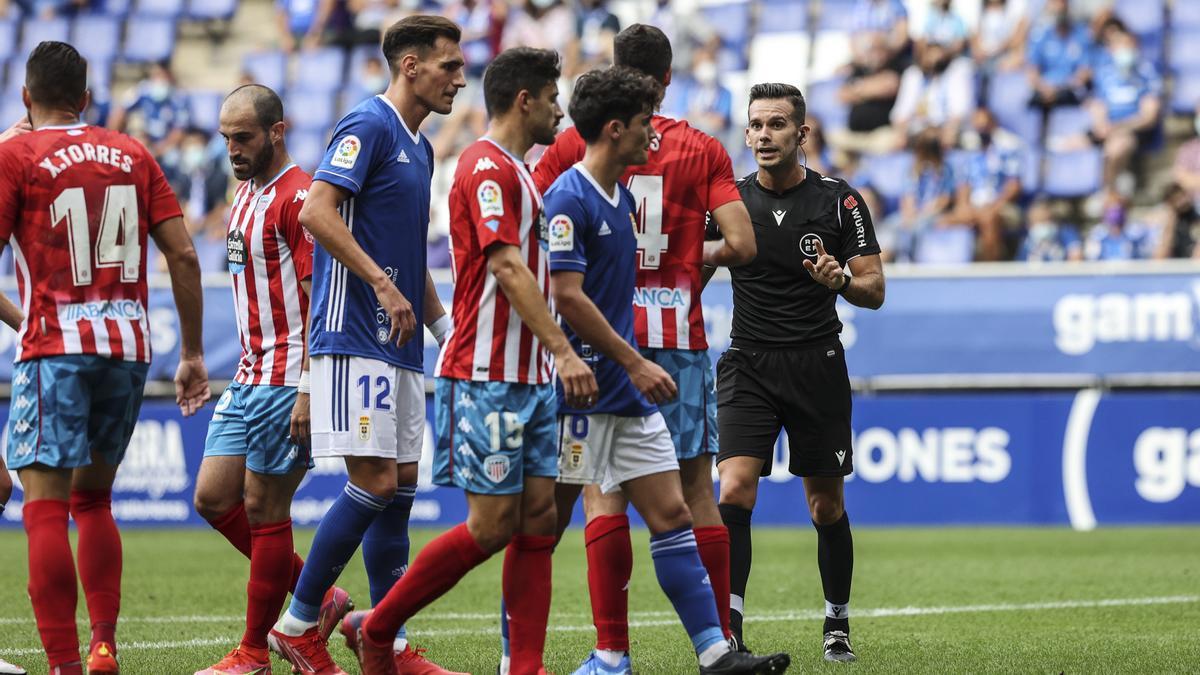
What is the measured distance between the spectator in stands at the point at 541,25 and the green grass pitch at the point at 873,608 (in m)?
7.73

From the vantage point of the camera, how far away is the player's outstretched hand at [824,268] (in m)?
6.18

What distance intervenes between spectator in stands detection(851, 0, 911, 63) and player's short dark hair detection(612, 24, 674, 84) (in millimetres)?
12000

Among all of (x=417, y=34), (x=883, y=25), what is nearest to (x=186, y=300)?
(x=417, y=34)

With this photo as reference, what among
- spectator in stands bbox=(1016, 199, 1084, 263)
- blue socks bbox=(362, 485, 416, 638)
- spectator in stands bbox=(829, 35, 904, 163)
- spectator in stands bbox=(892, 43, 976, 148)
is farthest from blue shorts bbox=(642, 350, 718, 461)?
spectator in stands bbox=(829, 35, 904, 163)

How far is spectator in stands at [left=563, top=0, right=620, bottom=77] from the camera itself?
58.6 ft

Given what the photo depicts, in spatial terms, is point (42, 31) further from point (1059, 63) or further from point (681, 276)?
point (681, 276)

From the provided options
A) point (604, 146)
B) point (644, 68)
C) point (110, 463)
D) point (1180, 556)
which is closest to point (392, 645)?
point (110, 463)

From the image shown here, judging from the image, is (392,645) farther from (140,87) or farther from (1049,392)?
(140,87)

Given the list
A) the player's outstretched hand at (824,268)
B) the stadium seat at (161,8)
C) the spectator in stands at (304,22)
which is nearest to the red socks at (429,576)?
the player's outstretched hand at (824,268)

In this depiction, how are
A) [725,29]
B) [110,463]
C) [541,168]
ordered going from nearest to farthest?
[110,463] → [541,168] → [725,29]

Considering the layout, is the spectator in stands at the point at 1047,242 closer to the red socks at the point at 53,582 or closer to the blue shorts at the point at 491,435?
the blue shorts at the point at 491,435

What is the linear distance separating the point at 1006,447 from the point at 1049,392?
62 centimetres

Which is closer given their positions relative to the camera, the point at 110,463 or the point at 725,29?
the point at 110,463

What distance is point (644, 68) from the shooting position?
18.7ft
